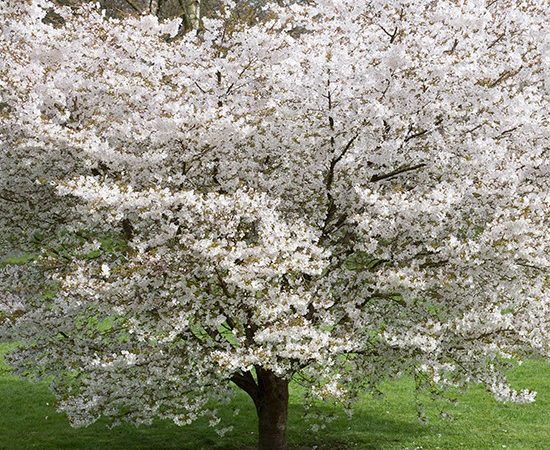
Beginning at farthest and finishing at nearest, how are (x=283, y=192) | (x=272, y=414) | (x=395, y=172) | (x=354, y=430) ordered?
(x=354, y=430) < (x=272, y=414) < (x=283, y=192) < (x=395, y=172)

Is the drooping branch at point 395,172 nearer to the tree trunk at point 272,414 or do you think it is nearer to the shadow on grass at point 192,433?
the tree trunk at point 272,414

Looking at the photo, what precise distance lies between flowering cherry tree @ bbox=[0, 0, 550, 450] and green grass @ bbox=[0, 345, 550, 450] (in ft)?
10.9

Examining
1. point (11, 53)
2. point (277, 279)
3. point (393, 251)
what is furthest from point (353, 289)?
point (11, 53)

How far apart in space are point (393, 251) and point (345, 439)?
6.13m

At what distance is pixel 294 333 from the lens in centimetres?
947

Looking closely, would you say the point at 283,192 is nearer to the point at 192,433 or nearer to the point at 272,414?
the point at 272,414

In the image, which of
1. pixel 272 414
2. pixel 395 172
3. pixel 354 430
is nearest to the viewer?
pixel 395 172

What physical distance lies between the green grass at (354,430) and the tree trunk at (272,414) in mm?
1954

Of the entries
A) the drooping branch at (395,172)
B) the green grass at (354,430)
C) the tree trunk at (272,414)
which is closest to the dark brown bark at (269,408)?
the tree trunk at (272,414)

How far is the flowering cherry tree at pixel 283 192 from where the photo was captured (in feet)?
31.9

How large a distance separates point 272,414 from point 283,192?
417cm

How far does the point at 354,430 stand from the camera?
1599 centimetres

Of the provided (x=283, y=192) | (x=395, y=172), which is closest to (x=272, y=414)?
(x=283, y=192)

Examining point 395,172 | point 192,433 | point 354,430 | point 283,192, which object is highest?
point 395,172
